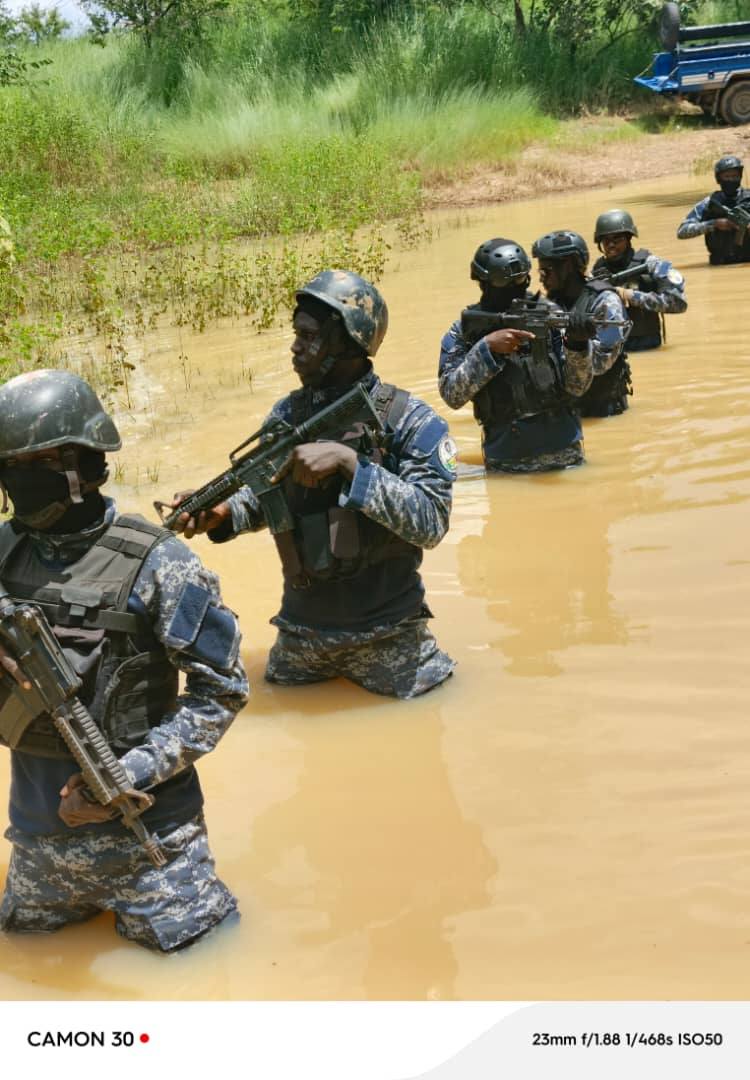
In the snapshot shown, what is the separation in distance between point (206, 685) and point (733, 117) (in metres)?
24.6

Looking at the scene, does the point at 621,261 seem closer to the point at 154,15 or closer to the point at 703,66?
the point at 703,66

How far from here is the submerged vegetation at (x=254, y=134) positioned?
41.9 ft

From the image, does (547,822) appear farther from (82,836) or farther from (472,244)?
(472,244)

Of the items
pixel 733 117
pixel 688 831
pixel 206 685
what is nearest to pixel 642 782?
pixel 688 831

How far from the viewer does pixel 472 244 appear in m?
15.8

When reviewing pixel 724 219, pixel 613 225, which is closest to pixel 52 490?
pixel 613 225

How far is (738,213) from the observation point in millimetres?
12438

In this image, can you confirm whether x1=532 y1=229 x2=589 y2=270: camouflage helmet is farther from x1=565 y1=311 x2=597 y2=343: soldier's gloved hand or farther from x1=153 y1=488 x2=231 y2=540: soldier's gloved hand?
x1=153 y1=488 x2=231 y2=540: soldier's gloved hand

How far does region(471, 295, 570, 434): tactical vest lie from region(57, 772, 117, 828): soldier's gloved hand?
4.13 metres

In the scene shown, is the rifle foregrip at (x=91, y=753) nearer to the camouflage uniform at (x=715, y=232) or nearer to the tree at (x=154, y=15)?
the camouflage uniform at (x=715, y=232)

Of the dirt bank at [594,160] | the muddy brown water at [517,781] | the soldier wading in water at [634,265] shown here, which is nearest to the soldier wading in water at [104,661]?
the muddy brown water at [517,781]

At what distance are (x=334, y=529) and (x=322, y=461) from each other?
12.0 inches

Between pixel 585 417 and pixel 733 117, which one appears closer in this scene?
pixel 585 417

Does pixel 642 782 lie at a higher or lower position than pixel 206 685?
lower
